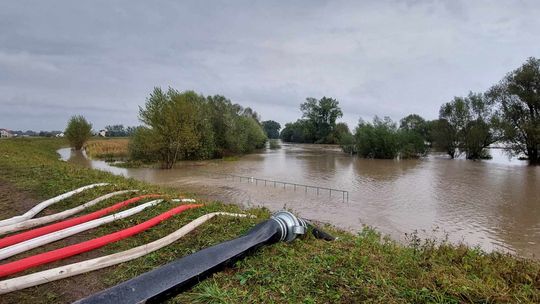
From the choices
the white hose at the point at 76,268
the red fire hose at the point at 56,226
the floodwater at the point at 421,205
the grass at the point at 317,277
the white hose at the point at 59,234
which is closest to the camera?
the grass at the point at 317,277

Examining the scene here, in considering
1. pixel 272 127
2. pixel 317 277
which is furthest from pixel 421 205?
pixel 272 127

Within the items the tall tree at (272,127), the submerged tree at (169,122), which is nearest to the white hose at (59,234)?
the submerged tree at (169,122)

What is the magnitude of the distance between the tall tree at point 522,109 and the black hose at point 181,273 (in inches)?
1799

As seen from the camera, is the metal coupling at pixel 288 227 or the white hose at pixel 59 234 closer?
the white hose at pixel 59 234

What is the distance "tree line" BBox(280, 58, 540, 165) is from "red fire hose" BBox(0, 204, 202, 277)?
45.0 metres

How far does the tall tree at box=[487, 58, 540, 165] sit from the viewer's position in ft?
125

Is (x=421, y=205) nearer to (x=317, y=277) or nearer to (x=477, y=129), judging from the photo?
(x=317, y=277)

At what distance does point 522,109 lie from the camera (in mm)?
40188

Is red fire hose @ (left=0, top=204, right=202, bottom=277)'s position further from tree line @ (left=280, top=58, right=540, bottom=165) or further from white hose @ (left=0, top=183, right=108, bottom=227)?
tree line @ (left=280, top=58, right=540, bottom=165)

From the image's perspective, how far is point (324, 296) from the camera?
2598 mm

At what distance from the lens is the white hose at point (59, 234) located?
3571mm

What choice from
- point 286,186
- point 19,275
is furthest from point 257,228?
point 286,186

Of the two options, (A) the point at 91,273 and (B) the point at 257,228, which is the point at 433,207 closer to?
(B) the point at 257,228

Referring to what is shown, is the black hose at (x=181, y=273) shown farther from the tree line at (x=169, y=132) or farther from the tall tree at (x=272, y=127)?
the tall tree at (x=272, y=127)
